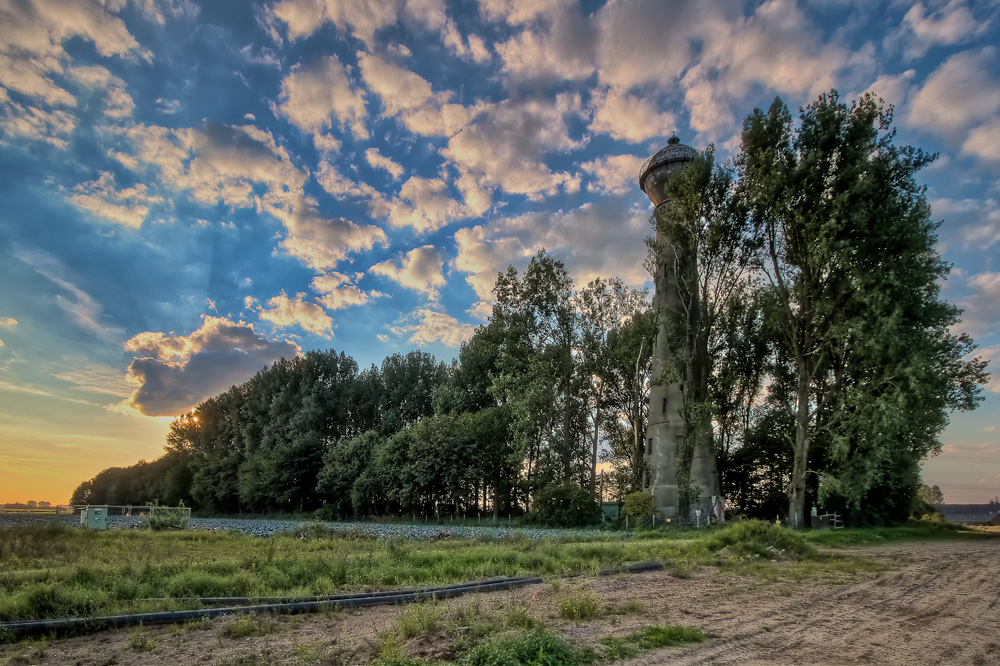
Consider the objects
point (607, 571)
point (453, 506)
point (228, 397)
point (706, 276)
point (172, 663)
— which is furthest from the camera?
point (228, 397)

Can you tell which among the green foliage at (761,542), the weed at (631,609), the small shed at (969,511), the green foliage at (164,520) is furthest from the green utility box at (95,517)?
the small shed at (969,511)

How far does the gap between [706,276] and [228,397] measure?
179 feet

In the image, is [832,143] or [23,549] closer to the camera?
[23,549]

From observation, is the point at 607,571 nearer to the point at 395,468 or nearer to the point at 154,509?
the point at 154,509

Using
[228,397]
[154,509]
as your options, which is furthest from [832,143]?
[228,397]

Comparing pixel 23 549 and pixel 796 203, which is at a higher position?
pixel 796 203

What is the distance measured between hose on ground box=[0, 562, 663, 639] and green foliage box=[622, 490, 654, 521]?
2062 cm

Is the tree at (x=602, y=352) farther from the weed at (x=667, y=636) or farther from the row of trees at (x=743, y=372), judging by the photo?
the weed at (x=667, y=636)

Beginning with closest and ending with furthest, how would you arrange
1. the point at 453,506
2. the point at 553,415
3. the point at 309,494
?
the point at 553,415, the point at 453,506, the point at 309,494

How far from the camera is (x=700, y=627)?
23.7ft

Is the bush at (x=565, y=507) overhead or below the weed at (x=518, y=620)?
below

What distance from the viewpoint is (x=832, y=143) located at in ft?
91.4

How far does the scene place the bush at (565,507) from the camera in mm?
32844

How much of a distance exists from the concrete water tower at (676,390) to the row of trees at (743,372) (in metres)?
0.56
